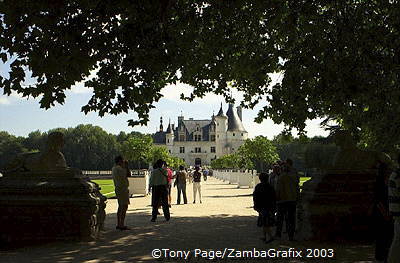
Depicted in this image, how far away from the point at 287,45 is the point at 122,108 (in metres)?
5.46

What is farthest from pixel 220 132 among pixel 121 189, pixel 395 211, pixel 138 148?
pixel 395 211

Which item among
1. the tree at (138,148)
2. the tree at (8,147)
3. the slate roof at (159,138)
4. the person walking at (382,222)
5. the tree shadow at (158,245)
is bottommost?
the tree shadow at (158,245)

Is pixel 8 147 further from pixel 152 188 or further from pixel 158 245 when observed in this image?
pixel 158 245

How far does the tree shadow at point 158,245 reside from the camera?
7371mm

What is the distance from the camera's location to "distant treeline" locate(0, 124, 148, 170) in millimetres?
105438

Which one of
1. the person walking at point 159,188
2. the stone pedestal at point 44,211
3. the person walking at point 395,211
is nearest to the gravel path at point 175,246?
the stone pedestal at point 44,211

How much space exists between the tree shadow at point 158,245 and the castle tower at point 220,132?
120298 millimetres

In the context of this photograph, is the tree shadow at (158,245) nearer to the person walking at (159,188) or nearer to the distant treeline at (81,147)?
the person walking at (159,188)

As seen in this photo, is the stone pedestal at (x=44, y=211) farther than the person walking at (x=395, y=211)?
Yes

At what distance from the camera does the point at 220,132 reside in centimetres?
→ 13288

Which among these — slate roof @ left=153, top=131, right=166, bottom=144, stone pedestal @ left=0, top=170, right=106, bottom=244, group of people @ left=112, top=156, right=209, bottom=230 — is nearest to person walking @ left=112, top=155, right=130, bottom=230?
group of people @ left=112, top=156, right=209, bottom=230

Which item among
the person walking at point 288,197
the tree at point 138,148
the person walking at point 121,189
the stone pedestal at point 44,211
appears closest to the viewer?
the stone pedestal at point 44,211

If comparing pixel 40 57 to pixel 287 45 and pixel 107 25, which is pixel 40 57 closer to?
pixel 107 25

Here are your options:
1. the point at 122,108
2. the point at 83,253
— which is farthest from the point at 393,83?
the point at 83,253
